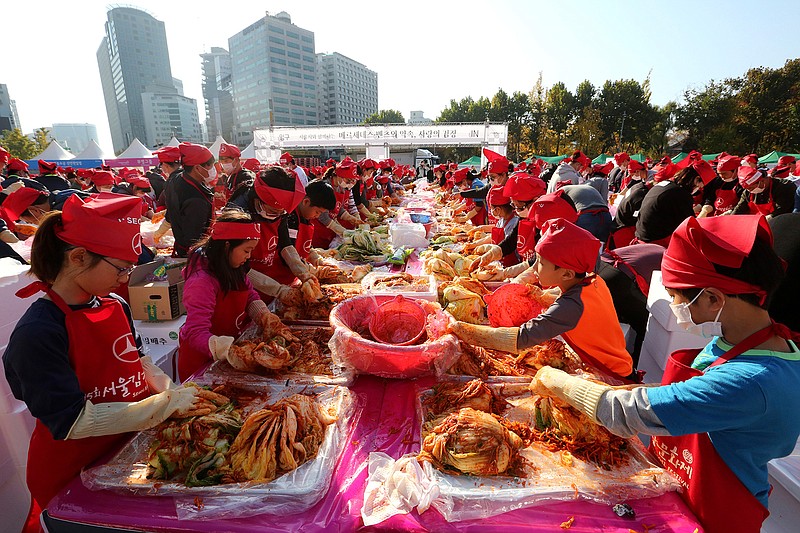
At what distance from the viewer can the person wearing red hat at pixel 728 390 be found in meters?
1.12

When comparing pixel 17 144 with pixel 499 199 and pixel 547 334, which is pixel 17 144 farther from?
pixel 547 334

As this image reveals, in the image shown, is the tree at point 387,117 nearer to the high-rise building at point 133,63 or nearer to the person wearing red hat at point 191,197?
the person wearing red hat at point 191,197

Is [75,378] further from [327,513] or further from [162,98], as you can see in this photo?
[162,98]

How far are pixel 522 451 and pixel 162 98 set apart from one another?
461ft

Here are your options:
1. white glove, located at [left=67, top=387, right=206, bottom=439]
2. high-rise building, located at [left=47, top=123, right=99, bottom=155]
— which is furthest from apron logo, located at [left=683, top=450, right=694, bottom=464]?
high-rise building, located at [left=47, top=123, right=99, bottom=155]

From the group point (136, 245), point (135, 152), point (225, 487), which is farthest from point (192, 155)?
point (135, 152)

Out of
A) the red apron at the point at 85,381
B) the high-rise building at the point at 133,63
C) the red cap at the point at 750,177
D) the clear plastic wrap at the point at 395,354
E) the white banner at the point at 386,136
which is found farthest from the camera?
the high-rise building at the point at 133,63

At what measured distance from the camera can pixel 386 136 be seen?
1011 inches

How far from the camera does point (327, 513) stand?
4.17ft

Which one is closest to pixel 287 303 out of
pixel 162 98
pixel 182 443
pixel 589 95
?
pixel 182 443

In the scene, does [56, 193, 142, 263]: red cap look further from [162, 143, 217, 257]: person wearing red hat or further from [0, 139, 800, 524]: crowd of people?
[162, 143, 217, 257]: person wearing red hat

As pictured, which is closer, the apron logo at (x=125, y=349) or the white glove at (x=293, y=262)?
the apron logo at (x=125, y=349)

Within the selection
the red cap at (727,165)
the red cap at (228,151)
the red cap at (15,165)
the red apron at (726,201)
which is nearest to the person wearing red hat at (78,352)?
the red cap at (228,151)

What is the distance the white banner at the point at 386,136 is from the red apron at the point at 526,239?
22782 mm
